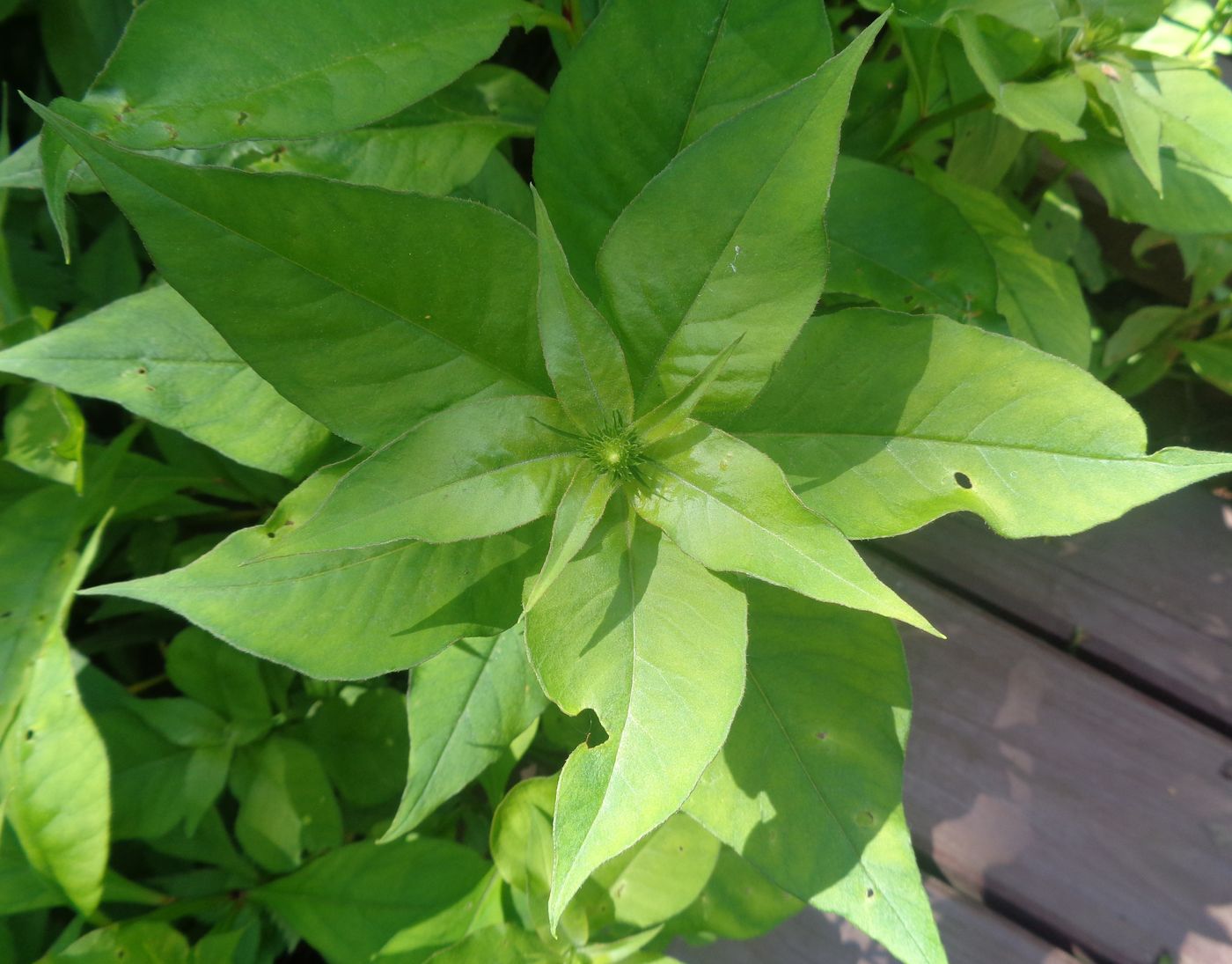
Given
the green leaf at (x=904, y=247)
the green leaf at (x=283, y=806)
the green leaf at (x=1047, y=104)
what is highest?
the green leaf at (x=1047, y=104)

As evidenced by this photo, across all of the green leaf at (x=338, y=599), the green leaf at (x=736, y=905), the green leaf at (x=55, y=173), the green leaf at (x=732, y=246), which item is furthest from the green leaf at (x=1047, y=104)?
the green leaf at (x=736, y=905)

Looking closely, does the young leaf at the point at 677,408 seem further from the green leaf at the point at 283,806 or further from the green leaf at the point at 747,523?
the green leaf at the point at 283,806

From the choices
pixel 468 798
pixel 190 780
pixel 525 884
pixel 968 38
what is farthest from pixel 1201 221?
pixel 190 780

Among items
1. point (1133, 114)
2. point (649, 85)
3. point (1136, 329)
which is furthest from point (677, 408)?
point (1136, 329)

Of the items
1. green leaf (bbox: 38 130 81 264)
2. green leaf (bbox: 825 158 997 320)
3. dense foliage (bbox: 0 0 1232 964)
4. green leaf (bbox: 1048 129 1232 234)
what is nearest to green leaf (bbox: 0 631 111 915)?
dense foliage (bbox: 0 0 1232 964)

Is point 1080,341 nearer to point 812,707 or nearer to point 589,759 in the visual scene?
point 812,707
